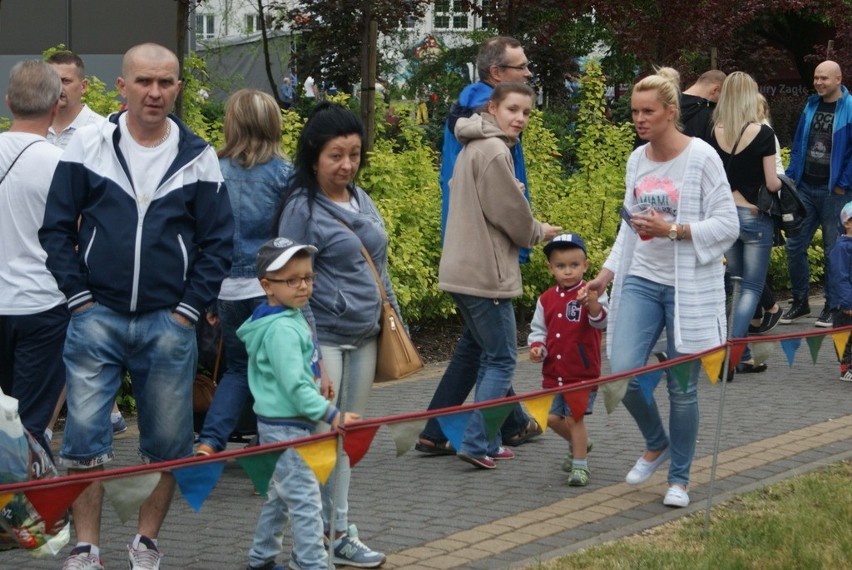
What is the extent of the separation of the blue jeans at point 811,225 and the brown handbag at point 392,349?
24.8 feet

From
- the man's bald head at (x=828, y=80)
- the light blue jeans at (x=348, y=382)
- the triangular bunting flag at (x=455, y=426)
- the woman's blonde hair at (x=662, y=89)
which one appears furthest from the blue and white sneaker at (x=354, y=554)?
the man's bald head at (x=828, y=80)

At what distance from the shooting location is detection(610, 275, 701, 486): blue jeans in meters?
6.63

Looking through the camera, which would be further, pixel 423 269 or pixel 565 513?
pixel 423 269

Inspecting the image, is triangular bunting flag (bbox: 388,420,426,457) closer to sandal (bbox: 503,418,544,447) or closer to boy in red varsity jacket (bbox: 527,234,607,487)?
boy in red varsity jacket (bbox: 527,234,607,487)

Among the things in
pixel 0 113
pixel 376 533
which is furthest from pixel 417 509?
pixel 0 113

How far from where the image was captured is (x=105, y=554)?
19.3ft

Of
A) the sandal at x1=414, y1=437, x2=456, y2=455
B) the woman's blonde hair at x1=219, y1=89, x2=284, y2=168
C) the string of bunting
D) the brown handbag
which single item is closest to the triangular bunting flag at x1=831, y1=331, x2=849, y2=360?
the string of bunting

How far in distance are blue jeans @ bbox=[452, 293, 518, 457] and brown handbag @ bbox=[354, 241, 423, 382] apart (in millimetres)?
1509

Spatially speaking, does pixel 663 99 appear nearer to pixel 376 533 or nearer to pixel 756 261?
pixel 376 533

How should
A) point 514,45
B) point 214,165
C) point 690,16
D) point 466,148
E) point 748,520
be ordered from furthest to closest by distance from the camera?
point 690,16
point 514,45
point 466,148
point 748,520
point 214,165

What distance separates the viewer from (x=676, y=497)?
6617mm

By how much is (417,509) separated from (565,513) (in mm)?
691

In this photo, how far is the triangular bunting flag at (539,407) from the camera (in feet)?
18.2

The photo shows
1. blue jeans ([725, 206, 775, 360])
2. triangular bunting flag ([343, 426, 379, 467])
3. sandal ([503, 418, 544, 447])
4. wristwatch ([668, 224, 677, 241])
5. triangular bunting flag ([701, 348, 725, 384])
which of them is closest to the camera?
triangular bunting flag ([343, 426, 379, 467])
